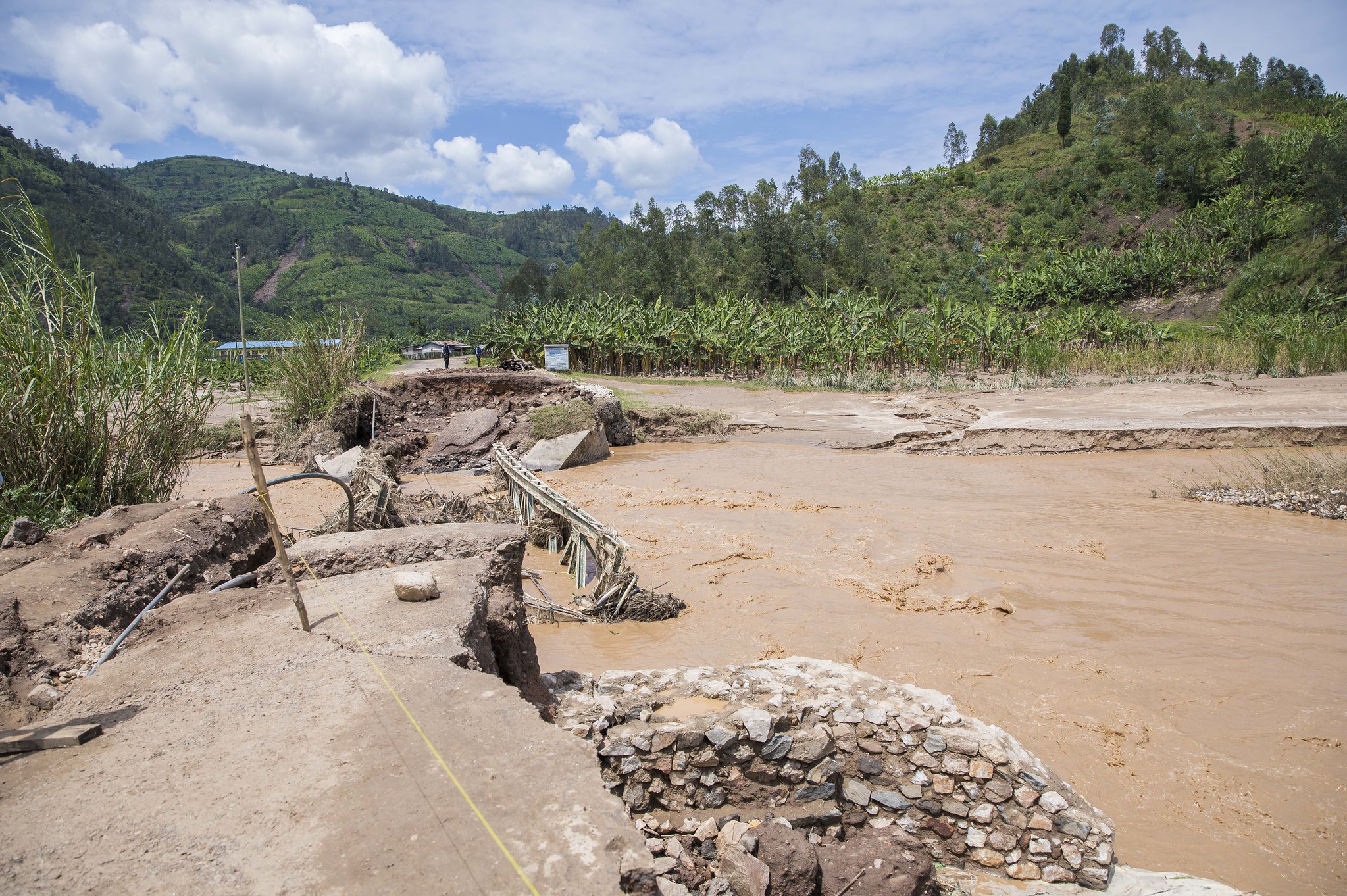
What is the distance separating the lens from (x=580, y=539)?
6.23 m

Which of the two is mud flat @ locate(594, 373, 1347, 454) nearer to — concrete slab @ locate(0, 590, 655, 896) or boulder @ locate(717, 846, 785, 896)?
boulder @ locate(717, 846, 785, 896)

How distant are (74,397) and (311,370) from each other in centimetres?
898

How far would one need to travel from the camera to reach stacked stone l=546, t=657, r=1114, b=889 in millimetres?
2850

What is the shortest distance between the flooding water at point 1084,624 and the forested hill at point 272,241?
4743 mm

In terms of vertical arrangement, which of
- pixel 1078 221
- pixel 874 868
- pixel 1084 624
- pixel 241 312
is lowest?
pixel 1084 624

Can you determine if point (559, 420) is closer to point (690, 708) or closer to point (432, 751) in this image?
point (690, 708)

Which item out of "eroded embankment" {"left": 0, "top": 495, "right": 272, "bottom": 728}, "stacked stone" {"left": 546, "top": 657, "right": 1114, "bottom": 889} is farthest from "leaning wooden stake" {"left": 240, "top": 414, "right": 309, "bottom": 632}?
"stacked stone" {"left": 546, "top": 657, "right": 1114, "bottom": 889}

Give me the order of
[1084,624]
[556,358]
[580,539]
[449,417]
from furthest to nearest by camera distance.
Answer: [556,358] < [449,417] < [580,539] < [1084,624]

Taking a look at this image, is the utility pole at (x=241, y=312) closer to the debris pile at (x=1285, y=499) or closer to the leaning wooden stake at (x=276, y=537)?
the leaning wooden stake at (x=276, y=537)

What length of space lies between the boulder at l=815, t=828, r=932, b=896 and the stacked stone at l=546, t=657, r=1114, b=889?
0.19m

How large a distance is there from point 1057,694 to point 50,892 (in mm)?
4702

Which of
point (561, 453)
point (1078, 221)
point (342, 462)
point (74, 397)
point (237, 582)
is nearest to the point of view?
point (237, 582)

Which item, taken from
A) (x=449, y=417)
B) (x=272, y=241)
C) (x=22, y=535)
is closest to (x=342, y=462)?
(x=449, y=417)

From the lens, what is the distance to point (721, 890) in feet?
8.24
